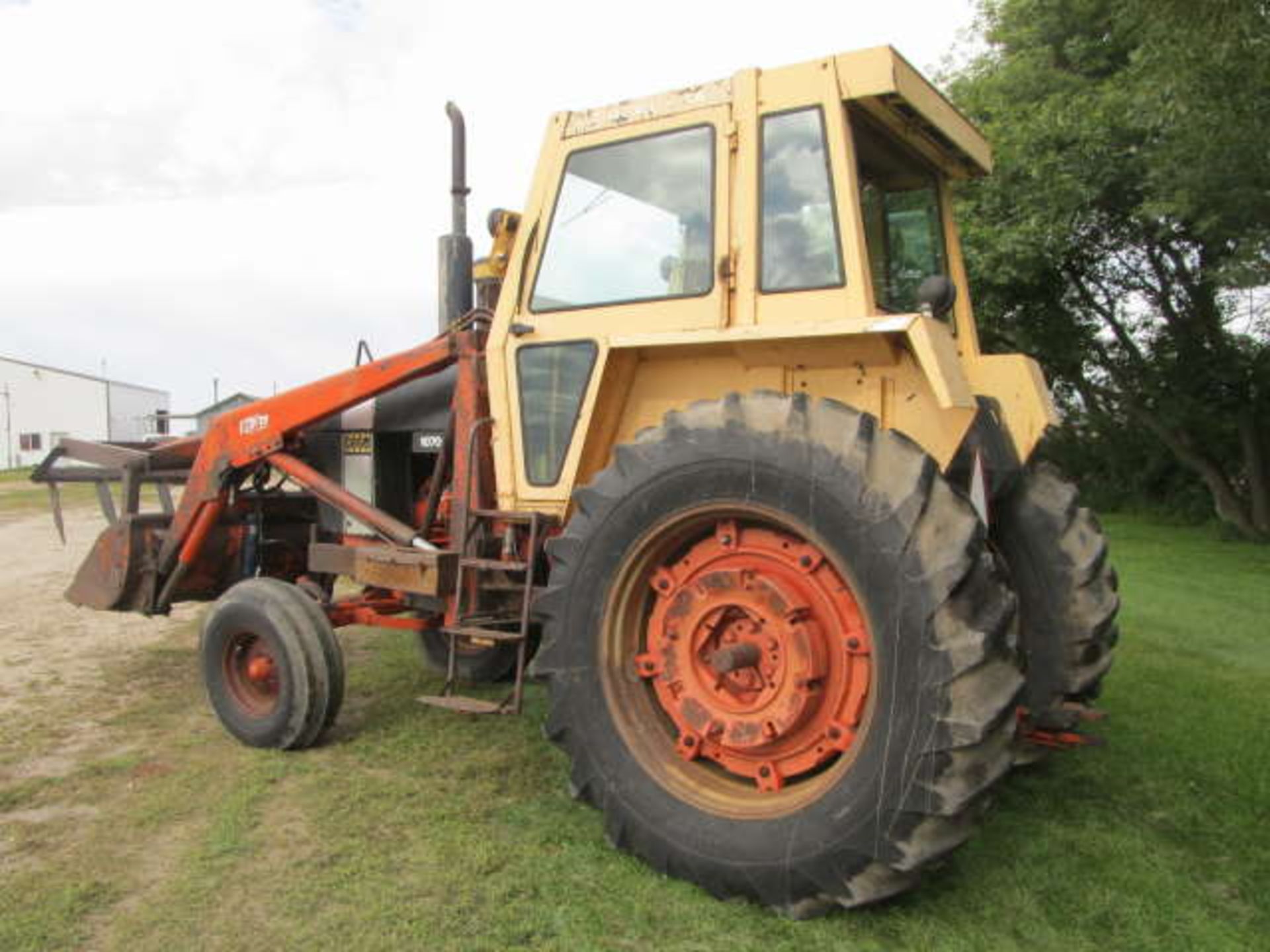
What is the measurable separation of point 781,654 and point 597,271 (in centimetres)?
164

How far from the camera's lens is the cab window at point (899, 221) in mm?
3938

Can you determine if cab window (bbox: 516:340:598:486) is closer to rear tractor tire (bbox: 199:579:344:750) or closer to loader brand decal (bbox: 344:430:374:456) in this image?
rear tractor tire (bbox: 199:579:344:750)

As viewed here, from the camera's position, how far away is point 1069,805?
3.76 meters

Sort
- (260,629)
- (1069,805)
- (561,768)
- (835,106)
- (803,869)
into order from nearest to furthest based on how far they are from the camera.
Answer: (803,869)
(835,106)
(1069,805)
(561,768)
(260,629)

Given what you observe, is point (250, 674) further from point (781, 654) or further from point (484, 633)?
point (781, 654)

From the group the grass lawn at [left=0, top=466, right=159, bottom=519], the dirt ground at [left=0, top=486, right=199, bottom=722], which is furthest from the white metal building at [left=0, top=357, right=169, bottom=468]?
the dirt ground at [left=0, top=486, right=199, bottom=722]

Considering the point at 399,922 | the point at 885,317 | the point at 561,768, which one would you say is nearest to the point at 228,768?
the point at 561,768

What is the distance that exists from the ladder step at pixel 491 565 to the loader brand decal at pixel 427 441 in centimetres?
85

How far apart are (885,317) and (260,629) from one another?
9.91ft

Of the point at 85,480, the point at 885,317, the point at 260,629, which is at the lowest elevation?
the point at 260,629

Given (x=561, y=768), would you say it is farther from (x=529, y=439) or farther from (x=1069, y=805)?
(x=1069, y=805)

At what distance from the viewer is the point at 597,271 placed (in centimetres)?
382

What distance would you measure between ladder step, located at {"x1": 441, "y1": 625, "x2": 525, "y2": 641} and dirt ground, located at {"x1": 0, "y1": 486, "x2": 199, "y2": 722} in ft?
8.41

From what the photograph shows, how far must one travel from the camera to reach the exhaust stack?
4887 millimetres
